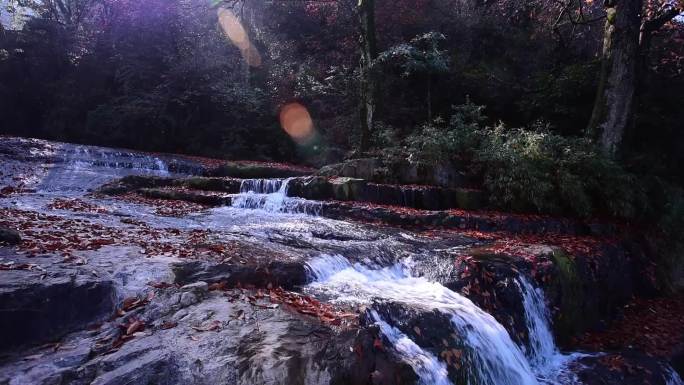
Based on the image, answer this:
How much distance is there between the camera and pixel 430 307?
14.6 ft

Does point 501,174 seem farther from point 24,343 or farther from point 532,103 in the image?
point 24,343

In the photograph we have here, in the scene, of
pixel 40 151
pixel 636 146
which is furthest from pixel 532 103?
pixel 40 151

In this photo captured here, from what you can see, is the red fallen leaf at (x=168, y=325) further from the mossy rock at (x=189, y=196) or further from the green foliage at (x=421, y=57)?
the green foliage at (x=421, y=57)

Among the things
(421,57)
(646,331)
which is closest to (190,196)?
(421,57)

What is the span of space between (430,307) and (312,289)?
4.39ft

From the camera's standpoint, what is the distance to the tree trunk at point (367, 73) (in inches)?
539

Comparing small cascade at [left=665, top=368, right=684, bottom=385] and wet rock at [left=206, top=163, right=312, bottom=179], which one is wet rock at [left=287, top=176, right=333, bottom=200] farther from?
small cascade at [left=665, top=368, right=684, bottom=385]

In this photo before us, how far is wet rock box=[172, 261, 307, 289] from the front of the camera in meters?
4.45

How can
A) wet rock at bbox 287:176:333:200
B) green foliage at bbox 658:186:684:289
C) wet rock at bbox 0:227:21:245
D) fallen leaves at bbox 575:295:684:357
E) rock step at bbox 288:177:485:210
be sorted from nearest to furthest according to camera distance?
wet rock at bbox 0:227:21:245 → fallen leaves at bbox 575:295:684:357 → green foliage at bbox 658:186:684:289 → rock step at bbox 288:177:485:210 → wet rock at bbox 287:176:333:200

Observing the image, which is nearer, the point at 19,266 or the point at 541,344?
the point at 19,266

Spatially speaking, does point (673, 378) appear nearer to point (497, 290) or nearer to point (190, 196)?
point (497, 290)

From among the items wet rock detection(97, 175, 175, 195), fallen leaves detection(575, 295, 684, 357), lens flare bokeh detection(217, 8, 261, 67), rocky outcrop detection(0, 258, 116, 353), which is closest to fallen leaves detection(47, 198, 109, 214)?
wet rock detection(97, 175, 175, 195)

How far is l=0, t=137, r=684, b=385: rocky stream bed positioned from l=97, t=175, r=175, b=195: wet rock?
0.72 meters

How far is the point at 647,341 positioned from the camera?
614 centimetres
